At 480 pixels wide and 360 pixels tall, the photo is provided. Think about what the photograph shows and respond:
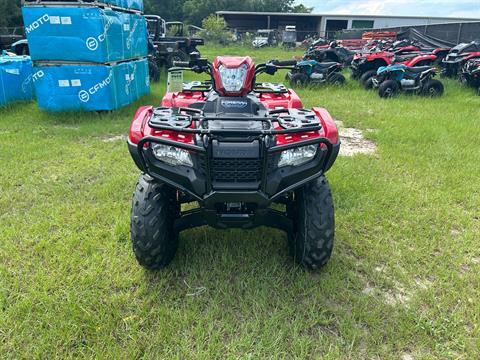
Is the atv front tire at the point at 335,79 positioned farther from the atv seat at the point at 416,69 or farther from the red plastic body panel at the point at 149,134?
the red plastic body panel at the point at 149,134

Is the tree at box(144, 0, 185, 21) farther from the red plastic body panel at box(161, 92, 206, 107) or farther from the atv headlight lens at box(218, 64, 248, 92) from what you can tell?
the atv headlight lens at box(218, 64, 248, 92)

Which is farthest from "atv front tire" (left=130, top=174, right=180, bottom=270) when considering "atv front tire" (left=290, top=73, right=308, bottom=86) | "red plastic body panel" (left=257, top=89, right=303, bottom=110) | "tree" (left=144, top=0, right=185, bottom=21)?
"tree" (left=144, top=0, right=185, bottom=21)

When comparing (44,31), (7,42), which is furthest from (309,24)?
(44,31)

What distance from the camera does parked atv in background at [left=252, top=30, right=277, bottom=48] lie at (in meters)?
31.1

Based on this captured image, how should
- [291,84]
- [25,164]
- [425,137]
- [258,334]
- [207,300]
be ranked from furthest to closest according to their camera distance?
[291,84] → [425,137] → [25,164] → [207,300] → [258,334]

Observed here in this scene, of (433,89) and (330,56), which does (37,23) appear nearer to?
(433,89)

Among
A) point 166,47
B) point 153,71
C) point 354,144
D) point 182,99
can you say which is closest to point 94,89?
point 182,99

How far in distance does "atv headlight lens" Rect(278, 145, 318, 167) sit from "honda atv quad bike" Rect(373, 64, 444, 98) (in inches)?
296

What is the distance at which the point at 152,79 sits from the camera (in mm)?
10562

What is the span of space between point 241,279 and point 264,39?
33.0 m

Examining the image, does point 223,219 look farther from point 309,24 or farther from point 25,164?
point 309,24

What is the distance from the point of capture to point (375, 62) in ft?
33.6

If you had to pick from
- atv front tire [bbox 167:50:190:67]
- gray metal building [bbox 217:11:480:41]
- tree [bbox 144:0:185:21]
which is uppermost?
tree [bbox 144:0:185:21]

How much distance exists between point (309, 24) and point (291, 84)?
3988cm
